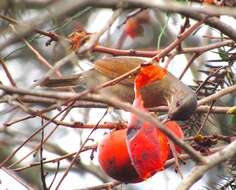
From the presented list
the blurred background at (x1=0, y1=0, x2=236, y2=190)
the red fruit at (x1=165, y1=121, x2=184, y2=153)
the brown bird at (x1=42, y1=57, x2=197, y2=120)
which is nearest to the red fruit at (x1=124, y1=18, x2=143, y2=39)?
the blurred background at (x1=0, y1=0, x2=236, y2=190)

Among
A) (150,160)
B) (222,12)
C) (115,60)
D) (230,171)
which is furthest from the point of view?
(115,60)

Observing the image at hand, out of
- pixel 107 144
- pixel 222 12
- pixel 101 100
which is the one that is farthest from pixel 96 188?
pixel 222 12

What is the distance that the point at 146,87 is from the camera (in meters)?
2.23

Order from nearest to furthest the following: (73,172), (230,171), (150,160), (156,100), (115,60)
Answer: (150,160)
(230,171)
(156,100)
(115,60)
(73,172)

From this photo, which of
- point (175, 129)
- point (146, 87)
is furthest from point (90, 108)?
point (175, 129)

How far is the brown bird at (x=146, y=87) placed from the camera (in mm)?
2053

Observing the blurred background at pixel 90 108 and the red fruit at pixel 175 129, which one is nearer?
the red fruit at pixel 175 129

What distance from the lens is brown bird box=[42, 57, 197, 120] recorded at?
2.05 m

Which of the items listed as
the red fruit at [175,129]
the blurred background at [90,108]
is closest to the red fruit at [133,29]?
the blurred background at [90,108]

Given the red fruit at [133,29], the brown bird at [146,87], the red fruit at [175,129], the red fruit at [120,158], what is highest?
the red fruit at [133,29]

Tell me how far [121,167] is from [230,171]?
1.79 feet

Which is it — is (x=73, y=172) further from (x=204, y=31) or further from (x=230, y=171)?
(x=230, y=171)

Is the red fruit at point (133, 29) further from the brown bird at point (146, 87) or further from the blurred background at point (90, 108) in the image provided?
the brown bird at point (146, 87)

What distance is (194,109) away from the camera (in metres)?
2.07
